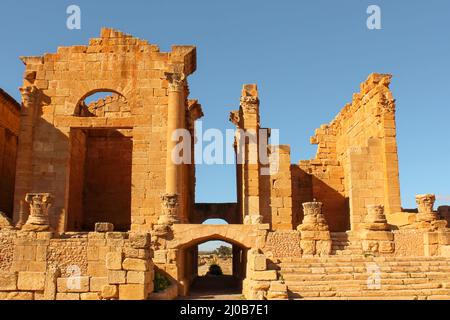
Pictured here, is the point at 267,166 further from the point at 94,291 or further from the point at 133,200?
the point at 94,291

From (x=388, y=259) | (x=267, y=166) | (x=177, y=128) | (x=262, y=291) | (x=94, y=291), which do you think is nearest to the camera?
(x=94, y=291)

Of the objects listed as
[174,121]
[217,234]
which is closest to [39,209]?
[217,234]

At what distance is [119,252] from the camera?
39.8 feet

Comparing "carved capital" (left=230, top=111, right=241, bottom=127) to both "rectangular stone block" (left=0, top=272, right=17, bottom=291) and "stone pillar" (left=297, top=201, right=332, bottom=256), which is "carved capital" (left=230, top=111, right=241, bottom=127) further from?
"rectangular stone block" (left=0, top=272, right=17, bottom=291)

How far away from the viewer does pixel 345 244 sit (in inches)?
661

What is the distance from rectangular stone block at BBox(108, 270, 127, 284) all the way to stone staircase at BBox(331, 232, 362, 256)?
23.7ft

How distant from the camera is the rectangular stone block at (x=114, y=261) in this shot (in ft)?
39.4

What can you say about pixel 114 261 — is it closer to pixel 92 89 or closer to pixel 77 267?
pixel 77 267

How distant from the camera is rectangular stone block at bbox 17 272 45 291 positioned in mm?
12039

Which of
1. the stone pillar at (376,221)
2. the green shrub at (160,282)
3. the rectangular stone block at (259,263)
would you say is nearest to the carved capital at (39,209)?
the green shrub at (160,282)

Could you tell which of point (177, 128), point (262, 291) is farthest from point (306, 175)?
point (262, 291)

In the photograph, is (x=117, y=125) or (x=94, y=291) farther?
(x=117, y=125)
